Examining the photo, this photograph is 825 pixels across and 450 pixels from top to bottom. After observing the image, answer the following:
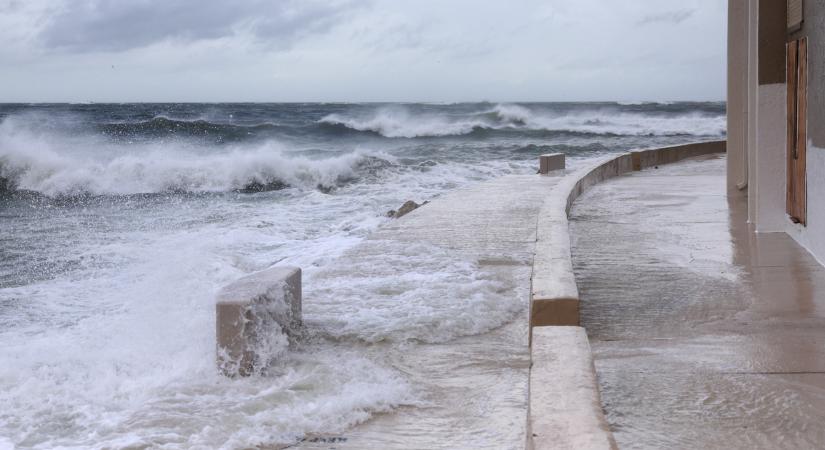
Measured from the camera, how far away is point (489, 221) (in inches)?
426

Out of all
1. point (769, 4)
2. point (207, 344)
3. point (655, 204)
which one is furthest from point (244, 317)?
point (655, 204)

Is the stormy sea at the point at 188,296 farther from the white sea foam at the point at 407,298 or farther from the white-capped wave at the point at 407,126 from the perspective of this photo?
the white-capped wave at the point at 407,126

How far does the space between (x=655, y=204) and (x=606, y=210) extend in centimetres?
80

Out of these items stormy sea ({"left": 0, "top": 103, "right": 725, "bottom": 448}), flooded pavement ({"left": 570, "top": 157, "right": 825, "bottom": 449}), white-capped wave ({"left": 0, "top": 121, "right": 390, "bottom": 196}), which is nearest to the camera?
flooded pavement ({"left": 570, "top": 157, "right": 825, "bottom": 449})

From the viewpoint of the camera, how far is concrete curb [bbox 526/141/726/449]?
309 cm

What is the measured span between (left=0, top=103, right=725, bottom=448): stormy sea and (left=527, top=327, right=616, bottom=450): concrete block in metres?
0.88

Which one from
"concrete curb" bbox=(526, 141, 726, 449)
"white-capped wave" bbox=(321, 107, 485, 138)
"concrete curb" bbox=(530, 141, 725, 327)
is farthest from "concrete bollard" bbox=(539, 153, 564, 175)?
"white-capped wave" bbox=(321, 107, 485, 138)

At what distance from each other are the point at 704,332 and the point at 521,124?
177 ft

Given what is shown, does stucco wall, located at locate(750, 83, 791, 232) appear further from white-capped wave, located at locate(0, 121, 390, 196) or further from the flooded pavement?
white-capped wave, located at locate(0, 121, 390, 196)

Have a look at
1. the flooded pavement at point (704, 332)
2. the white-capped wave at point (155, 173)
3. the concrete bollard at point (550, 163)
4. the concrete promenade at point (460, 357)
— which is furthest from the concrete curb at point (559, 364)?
the white-capped wave at point (155, 173)

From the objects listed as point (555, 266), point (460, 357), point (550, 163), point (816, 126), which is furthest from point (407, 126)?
point (460, 357)

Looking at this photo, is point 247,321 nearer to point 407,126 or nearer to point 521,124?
point 407,126

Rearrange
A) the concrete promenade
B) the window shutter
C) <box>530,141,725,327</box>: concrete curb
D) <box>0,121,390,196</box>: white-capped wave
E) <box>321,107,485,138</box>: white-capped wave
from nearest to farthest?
the concrete promenade → <box>530,141,725,327</box>: concrete curb → the window shutter → <box>0,121,390,196</box>: white-capped wave → <box>321,107,485,138</box>: white-capped wave

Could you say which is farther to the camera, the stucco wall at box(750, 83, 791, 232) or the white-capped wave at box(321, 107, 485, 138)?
the white-capped wave at box(321, 107, 485, 138)
